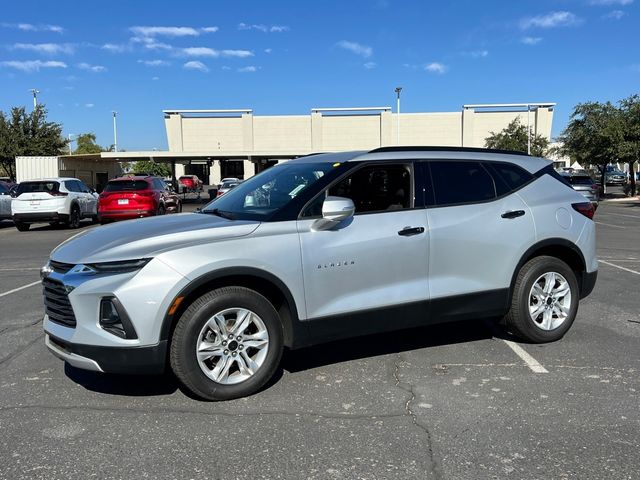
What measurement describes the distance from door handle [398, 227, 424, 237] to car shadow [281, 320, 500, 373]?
4.02ft

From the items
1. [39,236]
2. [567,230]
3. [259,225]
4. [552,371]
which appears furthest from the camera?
[39,236]

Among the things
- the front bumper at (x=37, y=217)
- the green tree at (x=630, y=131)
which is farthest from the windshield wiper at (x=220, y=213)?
the green tree at (x=630, y=131)

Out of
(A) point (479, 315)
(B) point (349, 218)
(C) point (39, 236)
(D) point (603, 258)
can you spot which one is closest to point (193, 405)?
(B) point (349, 218)

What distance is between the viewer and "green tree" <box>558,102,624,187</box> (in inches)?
1344

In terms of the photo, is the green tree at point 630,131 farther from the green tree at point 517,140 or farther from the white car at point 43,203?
the white car at point 43,203

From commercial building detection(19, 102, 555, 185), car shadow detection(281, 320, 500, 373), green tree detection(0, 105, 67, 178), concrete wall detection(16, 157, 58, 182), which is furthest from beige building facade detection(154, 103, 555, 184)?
car shadow detection(281, 320, 500, 373)

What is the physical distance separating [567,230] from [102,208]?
52.1ft

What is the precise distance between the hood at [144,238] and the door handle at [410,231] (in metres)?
1.17

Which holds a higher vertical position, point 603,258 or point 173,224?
point 173,224

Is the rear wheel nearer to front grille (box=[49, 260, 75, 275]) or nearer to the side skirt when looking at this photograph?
front grille (box=[49, 260, 75, 275])

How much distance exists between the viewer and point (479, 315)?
16.4 feet

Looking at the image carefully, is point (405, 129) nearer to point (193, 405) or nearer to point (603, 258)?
point (603, 258)

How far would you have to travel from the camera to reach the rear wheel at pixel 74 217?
63.1ft

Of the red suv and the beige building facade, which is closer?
the red suv
